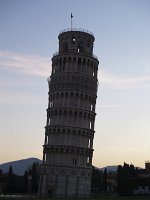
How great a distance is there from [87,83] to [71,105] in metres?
6.01

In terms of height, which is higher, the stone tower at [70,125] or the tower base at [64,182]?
the stone tower at [70,125]

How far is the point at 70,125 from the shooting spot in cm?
8669

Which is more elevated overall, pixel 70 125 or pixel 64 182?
pixel 70 125

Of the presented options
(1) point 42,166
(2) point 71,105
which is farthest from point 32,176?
(2) point 71,105

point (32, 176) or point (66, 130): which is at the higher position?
point (66, 130)

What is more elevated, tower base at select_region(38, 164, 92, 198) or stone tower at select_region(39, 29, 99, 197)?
stone tower at select_region(39, 29, 99, 197)

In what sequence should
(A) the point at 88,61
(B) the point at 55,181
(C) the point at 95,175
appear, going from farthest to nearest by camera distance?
(C) the point at 95,175 → (A) the point at 88,61 → (B) the point at 55,181

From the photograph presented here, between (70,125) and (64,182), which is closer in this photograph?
(64,182)

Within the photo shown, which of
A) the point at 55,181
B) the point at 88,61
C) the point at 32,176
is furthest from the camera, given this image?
the point at 32,176

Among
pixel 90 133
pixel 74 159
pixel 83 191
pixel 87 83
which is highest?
pixel 87 83

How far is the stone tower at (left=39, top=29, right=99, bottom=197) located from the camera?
85.5m

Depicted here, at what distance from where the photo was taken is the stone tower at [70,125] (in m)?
85.5

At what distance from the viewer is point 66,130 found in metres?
86.6

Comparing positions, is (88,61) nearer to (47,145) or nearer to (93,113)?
(93,113)
